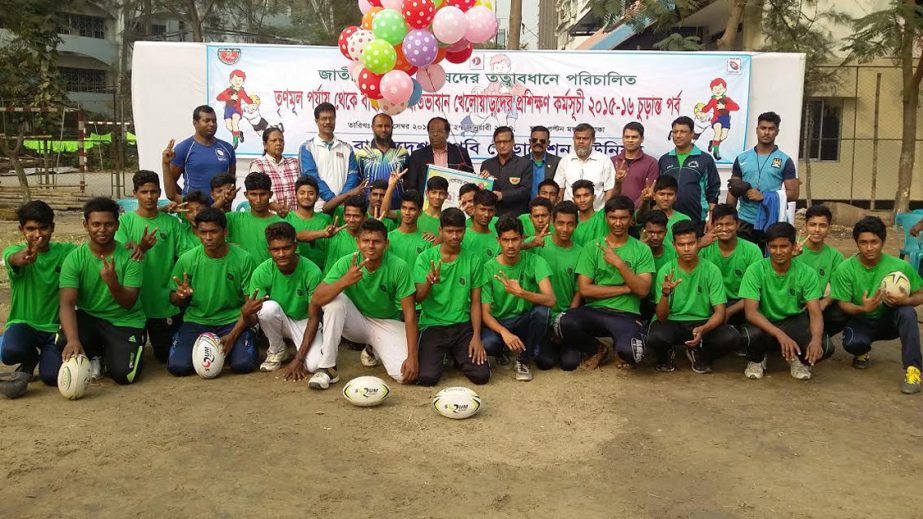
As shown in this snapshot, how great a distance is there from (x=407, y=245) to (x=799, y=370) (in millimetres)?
2883

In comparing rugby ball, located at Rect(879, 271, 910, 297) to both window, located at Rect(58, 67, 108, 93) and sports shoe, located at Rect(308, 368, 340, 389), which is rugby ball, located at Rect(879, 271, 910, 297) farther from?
window, located at Rect(58, 67, 108, 93)

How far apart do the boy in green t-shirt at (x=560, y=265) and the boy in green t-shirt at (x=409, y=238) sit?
0.86m

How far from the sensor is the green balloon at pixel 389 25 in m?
6.79

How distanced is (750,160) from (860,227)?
165cm

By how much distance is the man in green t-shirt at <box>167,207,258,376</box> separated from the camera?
5453 millimetres

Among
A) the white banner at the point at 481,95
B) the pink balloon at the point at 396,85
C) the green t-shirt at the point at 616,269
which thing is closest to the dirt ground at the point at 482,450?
the green t-shirt at the point at 616,269

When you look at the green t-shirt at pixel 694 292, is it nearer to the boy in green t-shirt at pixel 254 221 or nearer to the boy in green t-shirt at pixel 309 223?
the boy in green t-shirt at pixel 309 223

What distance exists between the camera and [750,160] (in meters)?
7.16

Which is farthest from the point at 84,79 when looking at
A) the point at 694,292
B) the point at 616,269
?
the point at 694,292

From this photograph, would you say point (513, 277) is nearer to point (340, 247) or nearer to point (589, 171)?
point (340, 247)

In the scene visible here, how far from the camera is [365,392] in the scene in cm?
475

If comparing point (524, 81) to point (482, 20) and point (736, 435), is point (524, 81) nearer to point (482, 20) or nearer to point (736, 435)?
point (482, 20)

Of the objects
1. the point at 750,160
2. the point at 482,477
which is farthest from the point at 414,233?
the point at 750,160

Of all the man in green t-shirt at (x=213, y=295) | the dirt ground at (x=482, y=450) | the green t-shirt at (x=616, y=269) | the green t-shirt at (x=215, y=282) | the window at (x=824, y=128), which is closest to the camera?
the dirt ground at (x=482, y=450)
